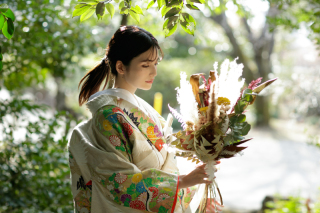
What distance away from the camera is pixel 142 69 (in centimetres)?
112

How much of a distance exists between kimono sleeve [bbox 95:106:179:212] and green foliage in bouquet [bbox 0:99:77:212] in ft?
3.28

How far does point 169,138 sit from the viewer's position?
1.19m

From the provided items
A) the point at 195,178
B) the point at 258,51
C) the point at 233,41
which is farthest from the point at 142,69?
the point at 258,51

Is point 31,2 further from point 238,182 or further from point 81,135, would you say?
point 238,182

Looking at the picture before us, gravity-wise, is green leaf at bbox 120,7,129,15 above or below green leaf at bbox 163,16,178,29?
above

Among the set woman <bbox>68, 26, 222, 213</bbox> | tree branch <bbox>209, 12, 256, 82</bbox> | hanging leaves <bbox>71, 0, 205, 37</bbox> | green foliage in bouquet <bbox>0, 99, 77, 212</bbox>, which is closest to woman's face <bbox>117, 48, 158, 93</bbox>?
woman <bbox>68, 26, 222, 213</bbox>

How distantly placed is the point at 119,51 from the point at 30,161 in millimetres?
1317

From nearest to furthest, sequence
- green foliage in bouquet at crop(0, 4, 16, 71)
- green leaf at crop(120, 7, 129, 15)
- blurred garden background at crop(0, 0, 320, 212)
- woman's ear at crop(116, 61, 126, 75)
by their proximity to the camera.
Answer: green foliage in bouquet at crop(0, 4, 16, 71) → green leaf at crop(120, 7, 129, 15) → woman's ear at crop(116, 61, 126, 75) → blurred garden background at crop(0, 0, 320, 212)

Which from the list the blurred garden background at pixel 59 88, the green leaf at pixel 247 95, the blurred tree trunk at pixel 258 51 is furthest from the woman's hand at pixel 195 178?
→ the blurred tree trunk at pixel 258 51

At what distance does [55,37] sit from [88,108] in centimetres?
102

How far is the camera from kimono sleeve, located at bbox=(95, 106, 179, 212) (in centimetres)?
101

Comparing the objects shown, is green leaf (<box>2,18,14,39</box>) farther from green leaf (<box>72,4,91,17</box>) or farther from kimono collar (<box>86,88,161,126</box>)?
kimono collar (<box>86,88,161,126</box>)

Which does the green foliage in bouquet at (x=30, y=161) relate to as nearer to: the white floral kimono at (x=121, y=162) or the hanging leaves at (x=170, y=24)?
the white floral kimono at (x=121, y=162)

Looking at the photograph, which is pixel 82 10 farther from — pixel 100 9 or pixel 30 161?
pixel 30 161
